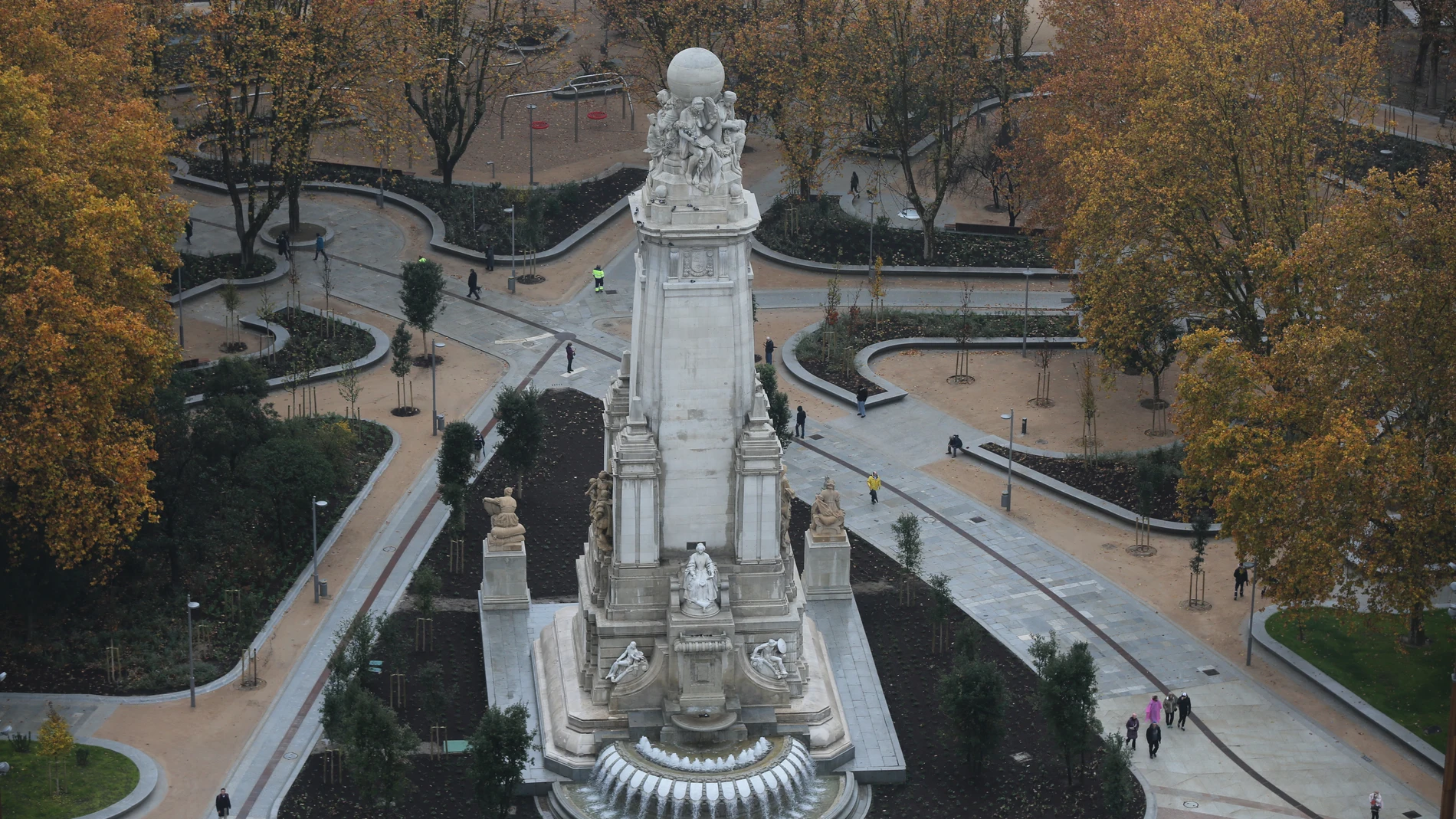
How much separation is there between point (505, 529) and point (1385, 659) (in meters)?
27.0

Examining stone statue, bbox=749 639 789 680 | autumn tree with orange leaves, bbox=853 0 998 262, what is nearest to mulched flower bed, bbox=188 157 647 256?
autumn tree with orange leaves, bbox=853 0 998 262

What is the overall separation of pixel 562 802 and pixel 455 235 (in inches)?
1887

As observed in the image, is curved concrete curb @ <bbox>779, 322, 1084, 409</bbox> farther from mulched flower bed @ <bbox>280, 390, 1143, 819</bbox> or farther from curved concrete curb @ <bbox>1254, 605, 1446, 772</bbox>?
curved concrete curb @ <bbox>1254, 605, 1446, 772</bbox>

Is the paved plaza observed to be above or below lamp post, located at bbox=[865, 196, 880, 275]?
below

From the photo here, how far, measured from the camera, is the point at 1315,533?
65.2 metres

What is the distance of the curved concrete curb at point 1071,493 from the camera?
7900 cm

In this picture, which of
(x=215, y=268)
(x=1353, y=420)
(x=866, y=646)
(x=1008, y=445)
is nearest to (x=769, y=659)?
(x=866, y=646)

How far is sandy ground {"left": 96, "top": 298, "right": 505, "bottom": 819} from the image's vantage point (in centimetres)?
6359

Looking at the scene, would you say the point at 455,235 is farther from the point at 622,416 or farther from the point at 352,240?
the point at 622,416

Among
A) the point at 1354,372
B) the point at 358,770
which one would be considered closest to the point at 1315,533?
the point at 1354,372

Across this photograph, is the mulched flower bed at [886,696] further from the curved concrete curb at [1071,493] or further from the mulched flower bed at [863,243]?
the mulched flower bed at [863,243]

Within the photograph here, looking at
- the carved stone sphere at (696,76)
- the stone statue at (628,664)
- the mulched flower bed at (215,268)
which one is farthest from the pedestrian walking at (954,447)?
the mulched flower bed at (215,268)

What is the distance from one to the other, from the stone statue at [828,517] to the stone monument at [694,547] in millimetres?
7079

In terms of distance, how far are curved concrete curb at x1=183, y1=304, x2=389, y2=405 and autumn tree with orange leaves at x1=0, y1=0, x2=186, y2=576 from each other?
10941mm
